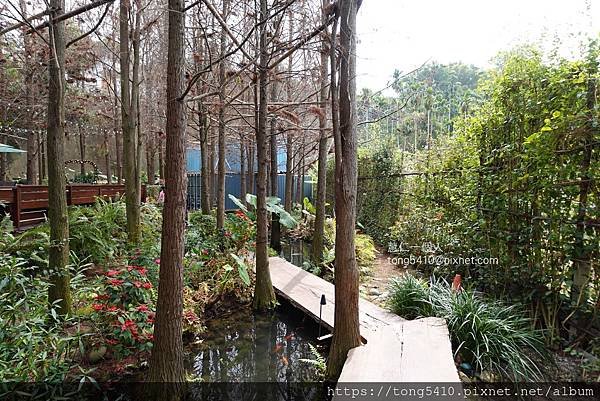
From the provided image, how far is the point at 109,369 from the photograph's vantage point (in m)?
3.07

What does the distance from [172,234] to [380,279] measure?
14.1 feet

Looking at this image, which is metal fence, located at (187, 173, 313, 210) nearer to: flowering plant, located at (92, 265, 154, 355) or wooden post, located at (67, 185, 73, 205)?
wooden post, located at (67, 185, 73, 205)

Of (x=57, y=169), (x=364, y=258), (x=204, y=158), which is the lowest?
(x=364, y=258)

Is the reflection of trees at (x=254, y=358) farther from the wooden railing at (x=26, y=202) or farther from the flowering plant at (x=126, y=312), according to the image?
the wooden railing at (x=26, y=202)

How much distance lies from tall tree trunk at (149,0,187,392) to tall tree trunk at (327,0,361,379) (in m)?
1.32

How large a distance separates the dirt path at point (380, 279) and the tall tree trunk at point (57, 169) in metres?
3.83

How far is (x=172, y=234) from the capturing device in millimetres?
2758

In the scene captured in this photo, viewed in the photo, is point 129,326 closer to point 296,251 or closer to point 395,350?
point 395,350

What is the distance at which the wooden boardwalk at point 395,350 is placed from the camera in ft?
9.01

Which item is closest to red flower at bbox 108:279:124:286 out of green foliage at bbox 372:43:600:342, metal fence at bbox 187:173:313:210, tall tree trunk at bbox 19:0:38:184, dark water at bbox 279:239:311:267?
green foliage at bbox 372:43:600:342

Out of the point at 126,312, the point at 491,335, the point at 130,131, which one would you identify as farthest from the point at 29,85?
the point at 491,335

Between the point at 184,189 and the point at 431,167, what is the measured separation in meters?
5.11

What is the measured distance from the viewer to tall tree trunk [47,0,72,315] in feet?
10.1

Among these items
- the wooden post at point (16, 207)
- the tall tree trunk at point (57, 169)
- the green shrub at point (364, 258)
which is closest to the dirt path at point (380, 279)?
the green shrub at point (364, 258)
